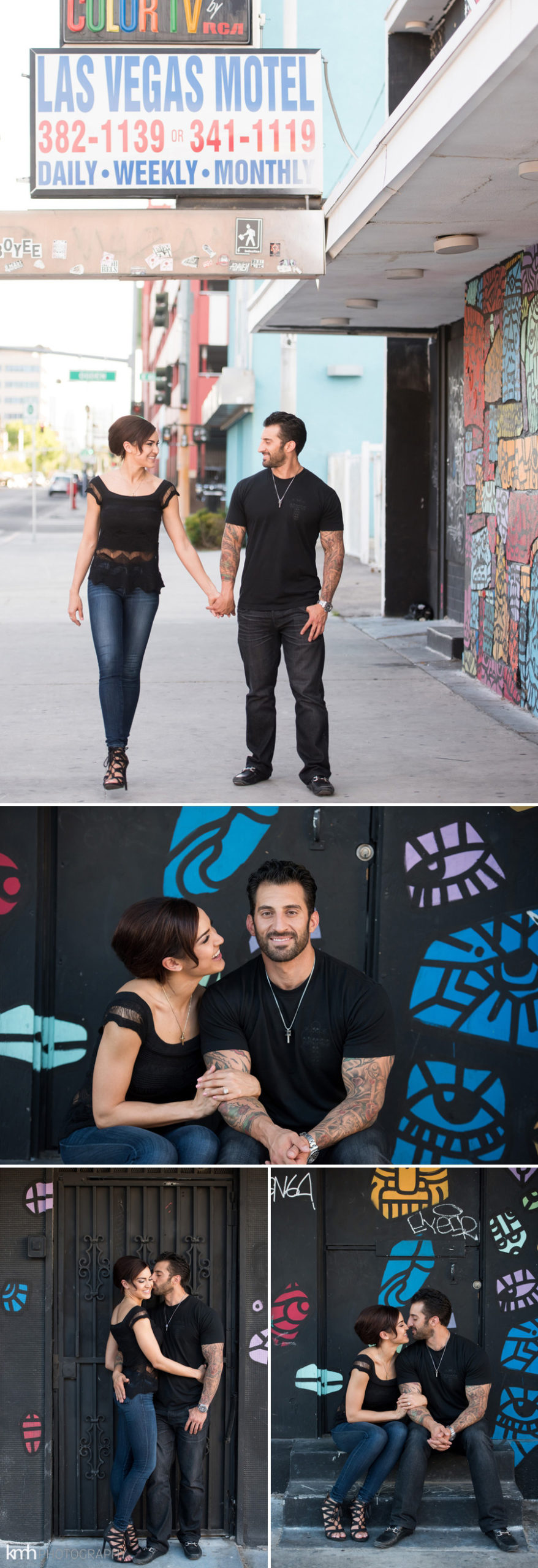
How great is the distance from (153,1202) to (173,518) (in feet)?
8.64

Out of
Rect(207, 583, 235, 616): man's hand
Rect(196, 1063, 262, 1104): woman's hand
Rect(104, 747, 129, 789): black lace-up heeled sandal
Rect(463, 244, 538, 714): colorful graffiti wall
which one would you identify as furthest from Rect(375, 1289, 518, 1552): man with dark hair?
Rect(463, 244, 538, 714): colorful graffiti wall

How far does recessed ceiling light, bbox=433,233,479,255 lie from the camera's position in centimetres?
836

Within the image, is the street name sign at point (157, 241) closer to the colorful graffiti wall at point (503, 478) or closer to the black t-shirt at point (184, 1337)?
the colorful graffiti wall at point (503, 478)

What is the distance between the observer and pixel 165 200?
717 cm

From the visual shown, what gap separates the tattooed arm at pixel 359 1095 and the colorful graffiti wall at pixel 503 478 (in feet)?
17.3

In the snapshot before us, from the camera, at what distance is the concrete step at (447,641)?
11.2 m

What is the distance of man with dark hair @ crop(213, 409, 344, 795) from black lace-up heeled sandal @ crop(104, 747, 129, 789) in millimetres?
516

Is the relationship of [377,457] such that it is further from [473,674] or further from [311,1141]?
[311,1141]

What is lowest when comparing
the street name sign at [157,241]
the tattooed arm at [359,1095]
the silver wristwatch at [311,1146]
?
the silver wristwatch at [311,1146]

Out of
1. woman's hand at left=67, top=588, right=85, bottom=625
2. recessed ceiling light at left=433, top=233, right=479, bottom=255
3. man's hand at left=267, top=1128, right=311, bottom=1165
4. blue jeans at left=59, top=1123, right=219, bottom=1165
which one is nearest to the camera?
man's hand at left=267, top=1128, right=311, bottom=1165

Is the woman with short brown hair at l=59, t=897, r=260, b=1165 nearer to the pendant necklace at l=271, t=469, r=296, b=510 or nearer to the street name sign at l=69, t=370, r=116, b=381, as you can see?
the pendant necklace at l=271, t=469, r=296, b=510

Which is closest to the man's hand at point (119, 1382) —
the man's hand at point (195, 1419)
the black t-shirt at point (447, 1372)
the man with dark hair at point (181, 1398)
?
the man with dark hair at point (181, 1398)

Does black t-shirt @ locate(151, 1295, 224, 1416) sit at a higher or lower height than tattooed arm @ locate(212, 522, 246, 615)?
lower

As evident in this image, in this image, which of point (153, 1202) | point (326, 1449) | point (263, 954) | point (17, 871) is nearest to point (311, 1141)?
point (263, 954)
